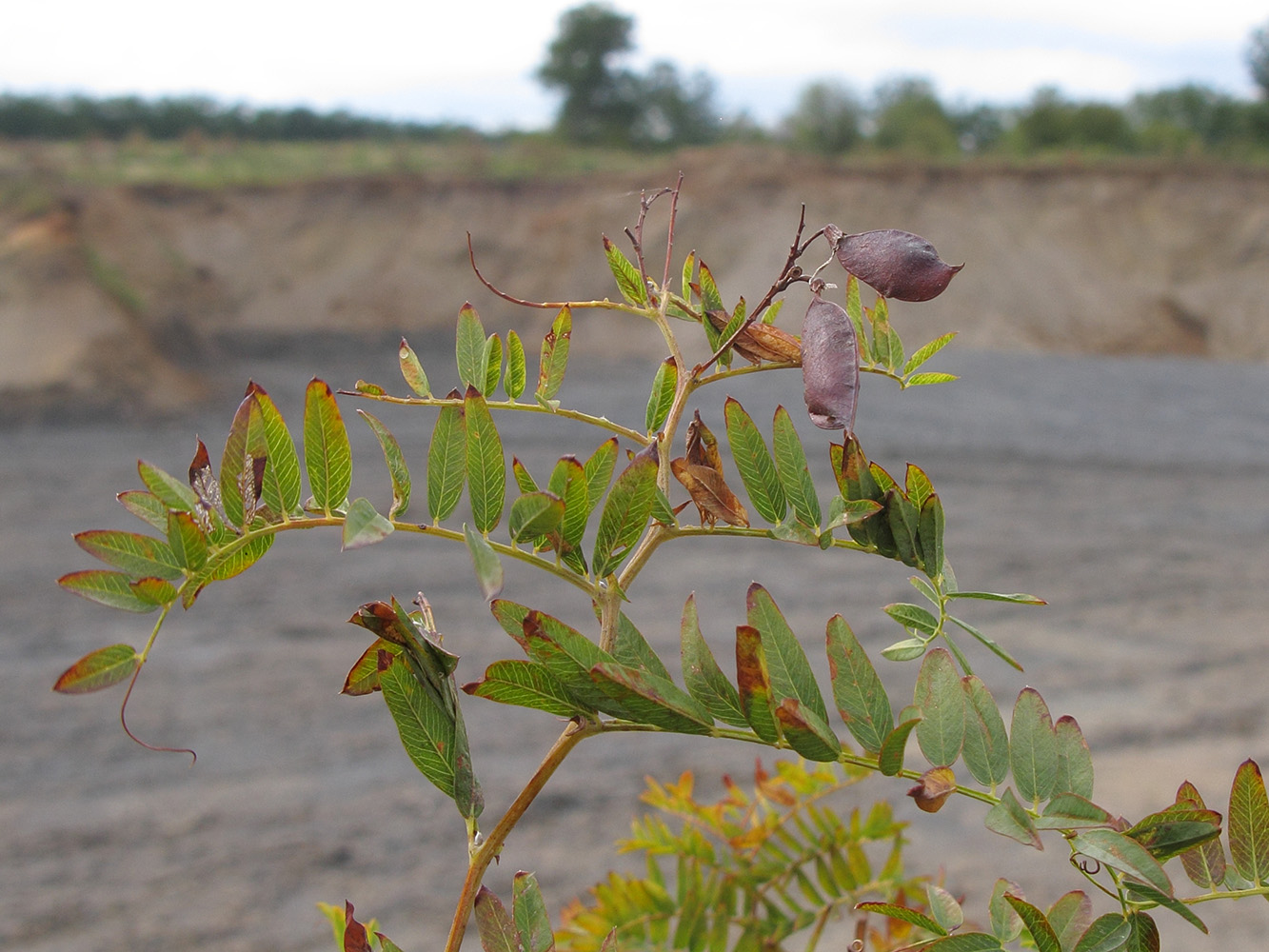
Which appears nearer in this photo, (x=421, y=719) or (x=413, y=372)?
(x=421, y=719)

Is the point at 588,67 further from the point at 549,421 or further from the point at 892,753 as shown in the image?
the point at 892,753

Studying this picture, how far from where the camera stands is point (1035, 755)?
577 mm

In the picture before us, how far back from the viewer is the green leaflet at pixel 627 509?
1.65 ft

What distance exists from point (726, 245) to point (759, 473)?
1649 cm

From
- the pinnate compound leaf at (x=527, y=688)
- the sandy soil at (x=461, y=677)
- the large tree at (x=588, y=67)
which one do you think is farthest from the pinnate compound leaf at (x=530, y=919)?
the large tree at (x=588, y=67)

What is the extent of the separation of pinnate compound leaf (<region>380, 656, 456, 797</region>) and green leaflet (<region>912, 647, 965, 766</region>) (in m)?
0.25

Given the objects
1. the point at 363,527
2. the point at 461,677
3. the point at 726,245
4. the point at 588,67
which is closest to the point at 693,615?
the point at 363,527

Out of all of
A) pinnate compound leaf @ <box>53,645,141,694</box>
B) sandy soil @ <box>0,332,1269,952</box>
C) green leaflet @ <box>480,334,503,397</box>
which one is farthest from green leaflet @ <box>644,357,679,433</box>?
sandy soil @ <box>0,332,1269,952</box>

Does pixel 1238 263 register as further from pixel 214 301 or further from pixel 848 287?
pixel 848 287

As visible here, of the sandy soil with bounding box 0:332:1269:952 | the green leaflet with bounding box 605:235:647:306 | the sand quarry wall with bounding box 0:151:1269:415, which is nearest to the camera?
the green leaflet with bounding box 605:235:647:306

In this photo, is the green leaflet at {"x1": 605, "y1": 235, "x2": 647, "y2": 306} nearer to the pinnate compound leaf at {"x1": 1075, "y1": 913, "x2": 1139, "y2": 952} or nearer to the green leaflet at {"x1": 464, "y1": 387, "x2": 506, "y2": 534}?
the green leaflet at {"x1": 464, "y1": 387, "x2": 506, "y2": 534}

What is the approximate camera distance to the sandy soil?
3.63 meters

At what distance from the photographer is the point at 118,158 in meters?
18.0

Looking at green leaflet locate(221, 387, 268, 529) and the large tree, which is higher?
the large tree
